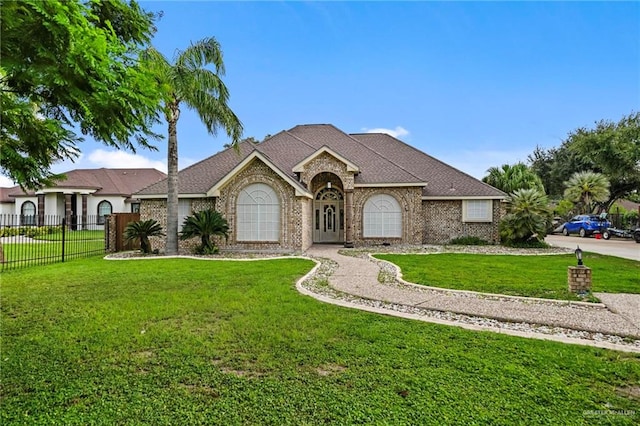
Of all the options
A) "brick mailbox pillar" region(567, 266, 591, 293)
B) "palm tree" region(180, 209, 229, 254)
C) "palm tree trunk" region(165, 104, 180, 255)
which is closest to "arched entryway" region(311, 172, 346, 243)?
"palm tree" region(180, 209, 229, 254)

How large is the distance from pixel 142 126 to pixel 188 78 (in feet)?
40.0

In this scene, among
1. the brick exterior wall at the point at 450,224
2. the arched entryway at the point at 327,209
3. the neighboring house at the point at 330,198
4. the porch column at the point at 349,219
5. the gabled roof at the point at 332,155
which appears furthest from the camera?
the arched entryway at the point at 327,209

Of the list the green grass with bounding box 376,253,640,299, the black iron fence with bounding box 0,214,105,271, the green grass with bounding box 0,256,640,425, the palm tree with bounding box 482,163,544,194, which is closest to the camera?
the green grass with bounding box 0,256,640,425

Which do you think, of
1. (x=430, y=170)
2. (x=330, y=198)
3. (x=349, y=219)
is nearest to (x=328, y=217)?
(x=330, y=198)

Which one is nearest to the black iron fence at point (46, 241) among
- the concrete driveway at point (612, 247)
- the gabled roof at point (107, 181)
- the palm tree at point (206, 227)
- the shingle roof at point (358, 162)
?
the gabled roof at point (107, 181)

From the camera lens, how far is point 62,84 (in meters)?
3.07

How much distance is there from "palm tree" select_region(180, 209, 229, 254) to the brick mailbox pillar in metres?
13.4

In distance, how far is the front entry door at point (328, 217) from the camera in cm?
2152

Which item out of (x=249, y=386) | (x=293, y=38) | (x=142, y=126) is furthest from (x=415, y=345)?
(x=293, y=38)

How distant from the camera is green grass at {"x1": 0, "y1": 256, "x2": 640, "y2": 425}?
3201 mm

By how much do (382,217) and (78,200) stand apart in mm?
30945

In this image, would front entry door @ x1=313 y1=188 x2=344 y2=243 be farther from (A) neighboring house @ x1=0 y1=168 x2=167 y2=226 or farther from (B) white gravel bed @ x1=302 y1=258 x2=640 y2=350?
(A) neighboring house @ x1=0 y1=168 x2=167 y2=226

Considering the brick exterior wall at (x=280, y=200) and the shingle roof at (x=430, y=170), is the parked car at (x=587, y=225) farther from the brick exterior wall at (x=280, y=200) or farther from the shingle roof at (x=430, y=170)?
the brick exterior wall at (x=280, y=200)

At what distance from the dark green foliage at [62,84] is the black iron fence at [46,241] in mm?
10871
